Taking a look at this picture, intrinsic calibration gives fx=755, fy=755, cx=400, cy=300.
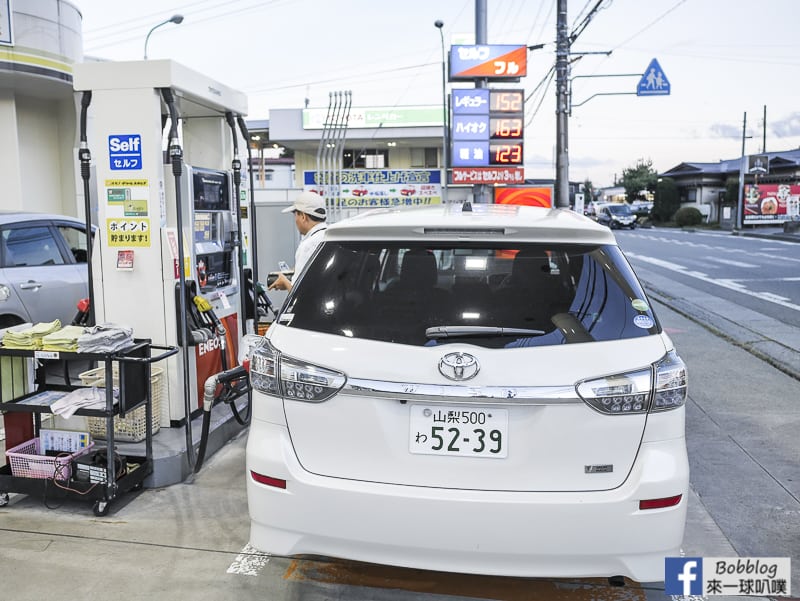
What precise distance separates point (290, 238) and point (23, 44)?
6311 mm

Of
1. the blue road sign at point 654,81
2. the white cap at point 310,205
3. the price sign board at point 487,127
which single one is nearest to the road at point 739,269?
the blue road sign at point 654,81

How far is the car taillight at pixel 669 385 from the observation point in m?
2.69

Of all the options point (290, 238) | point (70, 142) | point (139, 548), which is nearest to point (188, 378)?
point (139, 548)

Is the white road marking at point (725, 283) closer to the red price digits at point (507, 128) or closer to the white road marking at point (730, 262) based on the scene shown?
the white road marking at point (730, 262)

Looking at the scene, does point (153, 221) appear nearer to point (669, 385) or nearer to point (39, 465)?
point (39, 465)

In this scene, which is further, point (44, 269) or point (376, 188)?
A: point (376, 188)

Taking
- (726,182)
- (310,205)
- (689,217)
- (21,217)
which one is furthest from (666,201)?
(310,205)

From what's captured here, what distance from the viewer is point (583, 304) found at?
290cm

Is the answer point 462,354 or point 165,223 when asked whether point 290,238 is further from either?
point 462,354

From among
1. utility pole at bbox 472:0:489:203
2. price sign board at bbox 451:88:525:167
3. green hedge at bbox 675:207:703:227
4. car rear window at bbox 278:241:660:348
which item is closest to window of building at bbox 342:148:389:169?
utility pole at bbox 472:0:489:203

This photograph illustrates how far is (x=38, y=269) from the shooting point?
7492 millimetres

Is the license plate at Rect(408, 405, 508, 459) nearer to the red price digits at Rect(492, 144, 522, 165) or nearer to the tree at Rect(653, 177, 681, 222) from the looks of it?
the red price digits at Rect(492, 144, 522, 165)

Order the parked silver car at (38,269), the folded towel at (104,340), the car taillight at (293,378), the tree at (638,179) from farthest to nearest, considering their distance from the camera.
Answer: the tree at (638,179), the parked silver car at (38,269), the folded towel at (104,340), the car taillight at (293,378)

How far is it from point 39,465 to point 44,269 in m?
3.78
